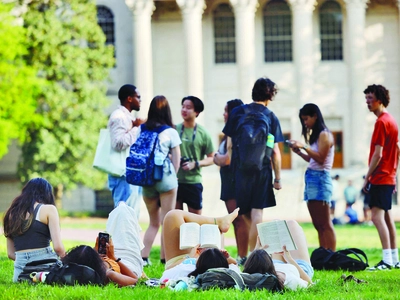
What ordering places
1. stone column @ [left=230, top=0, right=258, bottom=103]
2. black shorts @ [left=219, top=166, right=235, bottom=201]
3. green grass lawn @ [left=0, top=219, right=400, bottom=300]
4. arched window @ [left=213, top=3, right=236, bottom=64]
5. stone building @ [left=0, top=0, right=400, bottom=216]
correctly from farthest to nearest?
arched window @ [left=213, top=3, right=236, bottom=64] → stone building @ [left=0, top=0, right=400, bottom=216] → stone column @ [left=230, top=0, right=258, bottom=103] → black shorts @ [left=219, top=166, right=235, bottom=201] → green grass lawn @ [left=0, top=219, right=400, bottom=300]

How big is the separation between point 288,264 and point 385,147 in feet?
12.0

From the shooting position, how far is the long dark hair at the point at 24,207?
29.9ft

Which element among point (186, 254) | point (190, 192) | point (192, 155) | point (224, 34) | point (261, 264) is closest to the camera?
point (261, 264)

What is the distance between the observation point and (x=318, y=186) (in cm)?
1238

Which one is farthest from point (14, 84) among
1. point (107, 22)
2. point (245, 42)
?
point (245, 42)

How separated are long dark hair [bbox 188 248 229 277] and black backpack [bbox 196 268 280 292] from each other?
7 centimetres

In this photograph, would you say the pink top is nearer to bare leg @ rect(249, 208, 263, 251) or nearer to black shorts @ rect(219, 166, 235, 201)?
black shorts @ rect(219, 166, 235, 201)

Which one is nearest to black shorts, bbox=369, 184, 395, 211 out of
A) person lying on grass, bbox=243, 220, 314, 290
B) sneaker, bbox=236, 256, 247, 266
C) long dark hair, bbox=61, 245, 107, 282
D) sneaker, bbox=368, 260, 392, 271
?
sneaker, bbox=368, 260, 392, 271

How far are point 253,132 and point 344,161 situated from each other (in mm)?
30762

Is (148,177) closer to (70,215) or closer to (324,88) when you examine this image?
(70,215)

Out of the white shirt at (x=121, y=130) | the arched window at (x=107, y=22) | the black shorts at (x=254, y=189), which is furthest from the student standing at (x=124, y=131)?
the arched window at (x=107, y=22)

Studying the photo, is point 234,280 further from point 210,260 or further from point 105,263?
point 105,263

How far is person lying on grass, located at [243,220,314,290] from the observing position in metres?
8.73

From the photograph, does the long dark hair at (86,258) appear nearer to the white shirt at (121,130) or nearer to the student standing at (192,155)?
the white shirt at (121,130)
